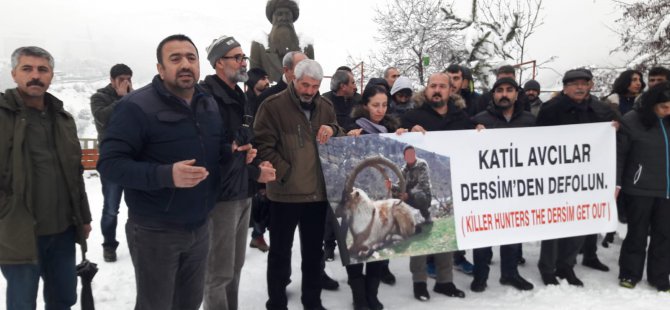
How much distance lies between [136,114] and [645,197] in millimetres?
4824

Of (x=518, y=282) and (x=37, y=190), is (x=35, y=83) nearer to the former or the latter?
(x=37, y=190)

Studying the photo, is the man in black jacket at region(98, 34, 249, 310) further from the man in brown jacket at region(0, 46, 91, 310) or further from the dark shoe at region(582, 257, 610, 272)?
the dark shoe at region(582, 257, 610, 272)

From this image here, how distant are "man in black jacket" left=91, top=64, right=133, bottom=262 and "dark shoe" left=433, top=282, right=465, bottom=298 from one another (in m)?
3.56

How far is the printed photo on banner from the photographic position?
3.80 meters

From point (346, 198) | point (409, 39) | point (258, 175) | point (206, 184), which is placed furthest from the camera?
point (409, 39)

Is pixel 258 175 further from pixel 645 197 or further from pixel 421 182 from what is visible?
pixel 645 197

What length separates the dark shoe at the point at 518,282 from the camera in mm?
4473

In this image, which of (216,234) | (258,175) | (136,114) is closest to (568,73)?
(258,175)

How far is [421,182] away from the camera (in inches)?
160

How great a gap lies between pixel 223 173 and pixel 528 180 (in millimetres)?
3044

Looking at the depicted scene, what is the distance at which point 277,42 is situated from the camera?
7.84m

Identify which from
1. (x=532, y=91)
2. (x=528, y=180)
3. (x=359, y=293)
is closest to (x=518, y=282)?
(x=528, y=180)

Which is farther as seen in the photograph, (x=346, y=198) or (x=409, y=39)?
(x=409, y=39)

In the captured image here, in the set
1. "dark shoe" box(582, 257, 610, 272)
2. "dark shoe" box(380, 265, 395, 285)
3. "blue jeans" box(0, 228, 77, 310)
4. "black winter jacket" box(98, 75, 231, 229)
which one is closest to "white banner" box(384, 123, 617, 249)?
"dark shoe" box(582, 257, 610, 272)
